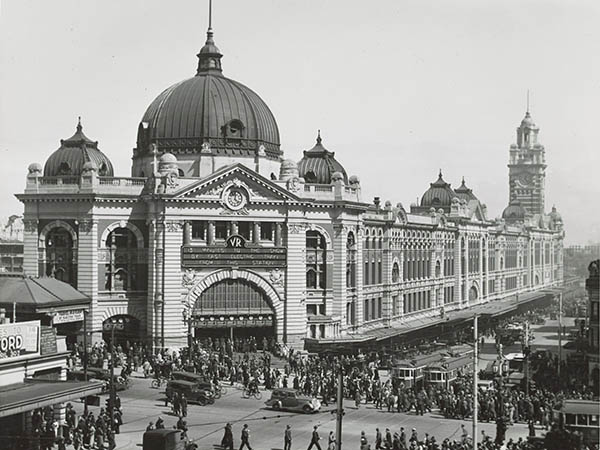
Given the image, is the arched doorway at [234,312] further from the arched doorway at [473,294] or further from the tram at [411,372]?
the arched doorway at [473,294]

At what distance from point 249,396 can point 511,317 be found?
2602 inches

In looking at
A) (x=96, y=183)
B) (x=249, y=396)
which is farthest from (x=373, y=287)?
(x=249, y=396)

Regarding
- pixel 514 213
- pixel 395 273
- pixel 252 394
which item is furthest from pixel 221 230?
pixel 514 213

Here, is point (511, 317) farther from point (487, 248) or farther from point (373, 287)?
point (373, 287)

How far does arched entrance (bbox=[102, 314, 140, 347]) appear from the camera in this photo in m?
72.5

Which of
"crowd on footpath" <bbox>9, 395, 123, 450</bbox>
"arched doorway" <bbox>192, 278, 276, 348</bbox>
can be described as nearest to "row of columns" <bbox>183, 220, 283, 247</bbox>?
"arched doorway" <bbox>192, 278, 276, 348</bbox>

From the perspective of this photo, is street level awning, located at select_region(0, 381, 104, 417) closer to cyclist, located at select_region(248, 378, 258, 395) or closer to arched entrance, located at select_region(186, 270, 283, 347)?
cyclist, located at select_region(248, 378, 258, 395)

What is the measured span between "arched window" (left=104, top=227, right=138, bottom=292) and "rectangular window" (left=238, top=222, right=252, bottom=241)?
8364mm

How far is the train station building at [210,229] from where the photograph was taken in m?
71.3

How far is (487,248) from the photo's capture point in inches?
5315

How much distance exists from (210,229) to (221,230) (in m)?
1.10

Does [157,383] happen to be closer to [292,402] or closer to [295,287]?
[292,402]

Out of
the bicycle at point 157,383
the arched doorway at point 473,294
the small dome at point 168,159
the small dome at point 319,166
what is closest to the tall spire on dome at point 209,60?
the small dome at point 319,166

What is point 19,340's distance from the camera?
41.4m
